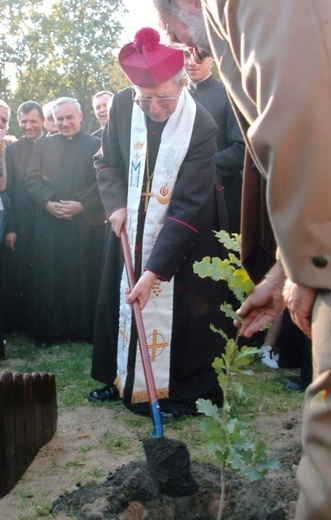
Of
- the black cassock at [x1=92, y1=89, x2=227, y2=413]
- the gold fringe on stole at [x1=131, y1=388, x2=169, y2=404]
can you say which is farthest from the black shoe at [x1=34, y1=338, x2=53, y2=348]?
the gold fringe on stole at [x1=131, y1=388, x2=169, y2=404]

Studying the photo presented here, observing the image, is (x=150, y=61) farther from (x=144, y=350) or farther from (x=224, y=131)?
(x=224, y=131)

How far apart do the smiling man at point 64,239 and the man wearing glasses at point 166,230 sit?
2.16m

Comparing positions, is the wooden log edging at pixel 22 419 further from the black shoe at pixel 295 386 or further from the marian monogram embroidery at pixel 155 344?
the black shoe at pixel 295 386

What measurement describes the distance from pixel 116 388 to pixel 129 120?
1916 millimetres

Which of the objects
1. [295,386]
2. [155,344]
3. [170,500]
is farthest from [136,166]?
[170,500]

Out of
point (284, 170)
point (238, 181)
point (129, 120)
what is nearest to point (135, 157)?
point (129, 120)

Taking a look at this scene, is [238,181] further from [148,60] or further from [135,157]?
[148,60]

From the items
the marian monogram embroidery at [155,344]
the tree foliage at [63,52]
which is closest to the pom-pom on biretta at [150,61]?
the marian monogram embroidery at [155,344]

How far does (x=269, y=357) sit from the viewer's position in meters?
6.24

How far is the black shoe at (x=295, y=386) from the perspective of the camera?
5465 mm

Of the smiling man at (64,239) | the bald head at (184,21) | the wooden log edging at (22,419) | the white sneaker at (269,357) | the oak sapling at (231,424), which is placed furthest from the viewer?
the smiling man at (64,239)

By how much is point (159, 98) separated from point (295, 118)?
2.94 metres

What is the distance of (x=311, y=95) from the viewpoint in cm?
157

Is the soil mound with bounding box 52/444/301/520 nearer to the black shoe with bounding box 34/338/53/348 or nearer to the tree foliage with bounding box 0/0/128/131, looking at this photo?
the black shoe with bounding box 34/338/53/348
